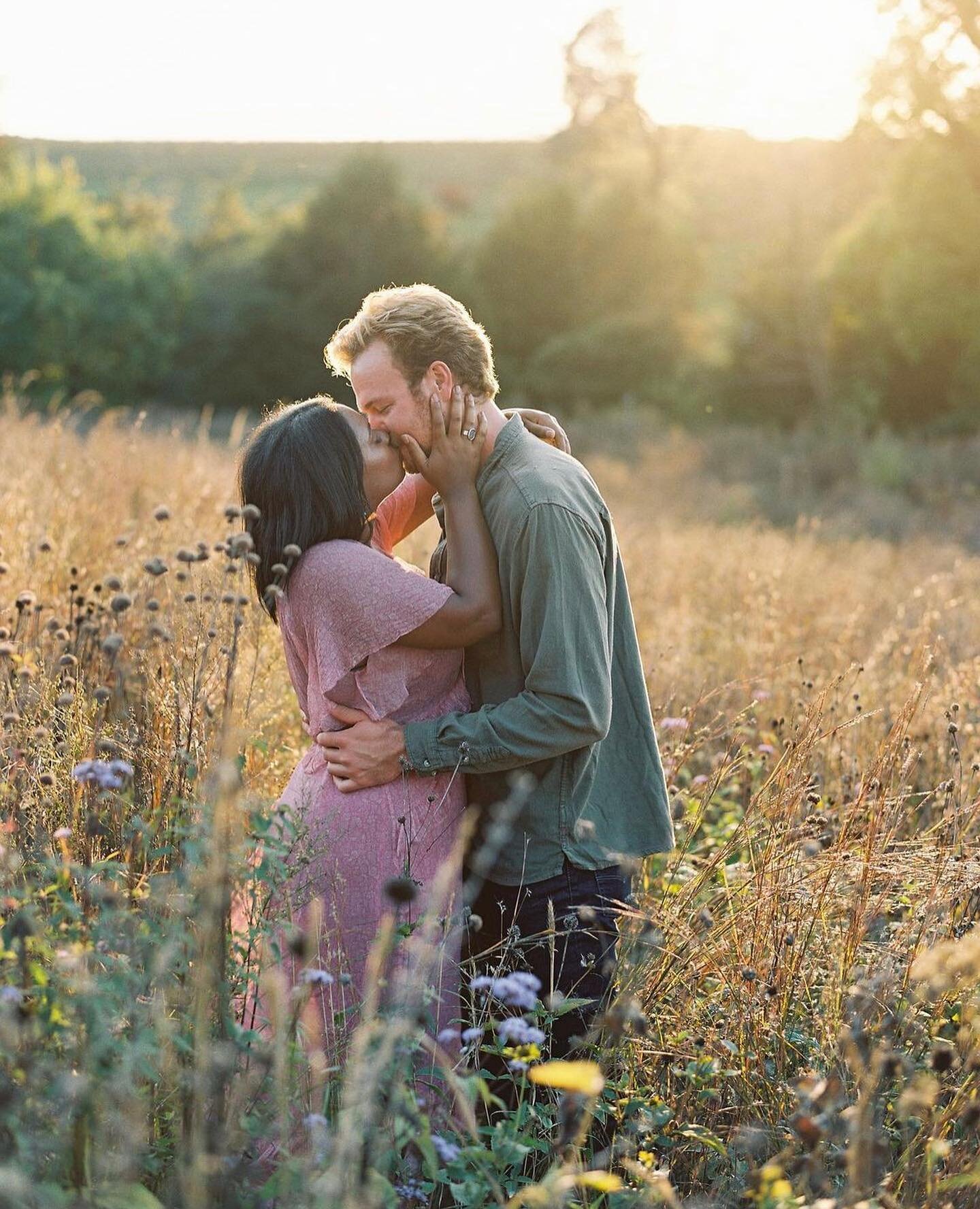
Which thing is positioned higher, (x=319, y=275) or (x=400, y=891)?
(x=319, y=275)

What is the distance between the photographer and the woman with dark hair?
8.71 ft

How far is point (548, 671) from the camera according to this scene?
260 cm

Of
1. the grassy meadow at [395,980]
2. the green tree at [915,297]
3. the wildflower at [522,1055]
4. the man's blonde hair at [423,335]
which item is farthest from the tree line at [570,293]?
the wildflower at [522,1055]

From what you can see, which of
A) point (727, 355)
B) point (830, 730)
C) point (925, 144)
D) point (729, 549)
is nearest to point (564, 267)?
point (727, 355)

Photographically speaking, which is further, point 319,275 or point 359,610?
point 319,275

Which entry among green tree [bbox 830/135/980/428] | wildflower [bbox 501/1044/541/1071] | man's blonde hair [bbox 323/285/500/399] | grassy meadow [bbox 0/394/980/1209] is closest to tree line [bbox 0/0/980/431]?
green tree [bbox 830/135/980/428]

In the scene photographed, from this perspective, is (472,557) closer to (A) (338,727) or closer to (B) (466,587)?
(B) (466,587)

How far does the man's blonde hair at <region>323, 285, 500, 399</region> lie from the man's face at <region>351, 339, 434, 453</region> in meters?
0.02

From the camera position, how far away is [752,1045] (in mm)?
2652

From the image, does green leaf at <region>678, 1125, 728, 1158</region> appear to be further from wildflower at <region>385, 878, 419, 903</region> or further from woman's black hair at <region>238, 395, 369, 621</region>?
woman's black hair at <region>238, 395, 369, 621</region>

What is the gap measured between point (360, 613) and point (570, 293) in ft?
98.6

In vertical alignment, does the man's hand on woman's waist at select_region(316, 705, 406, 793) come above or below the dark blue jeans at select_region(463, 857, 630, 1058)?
above

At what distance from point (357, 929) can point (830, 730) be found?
1310 mm

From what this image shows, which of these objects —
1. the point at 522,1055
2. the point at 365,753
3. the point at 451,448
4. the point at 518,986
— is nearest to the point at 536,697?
the point at 365,753
